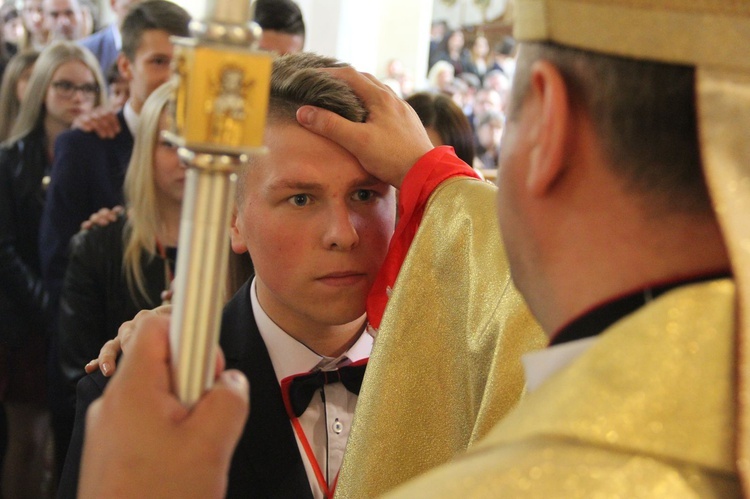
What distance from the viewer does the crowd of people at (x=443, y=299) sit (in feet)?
2.69

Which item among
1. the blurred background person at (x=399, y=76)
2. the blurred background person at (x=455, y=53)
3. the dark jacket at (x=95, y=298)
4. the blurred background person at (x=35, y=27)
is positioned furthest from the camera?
the blurred background person at (x=455, y=53)

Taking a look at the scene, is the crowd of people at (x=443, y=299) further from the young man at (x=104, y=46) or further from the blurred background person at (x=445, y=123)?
the young man at (x=104, y=46)

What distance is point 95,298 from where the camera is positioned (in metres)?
2.92

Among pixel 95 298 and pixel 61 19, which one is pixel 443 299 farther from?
pixel 61 19

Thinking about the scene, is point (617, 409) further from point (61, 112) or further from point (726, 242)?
point (61, 112)

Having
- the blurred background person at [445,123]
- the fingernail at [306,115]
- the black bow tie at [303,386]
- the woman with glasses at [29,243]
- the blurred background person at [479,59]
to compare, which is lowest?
the blurred background person at [479,59]

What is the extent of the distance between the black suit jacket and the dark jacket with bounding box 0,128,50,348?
1.91m

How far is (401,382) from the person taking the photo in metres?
1.54

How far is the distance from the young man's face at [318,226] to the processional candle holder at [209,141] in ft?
3.03

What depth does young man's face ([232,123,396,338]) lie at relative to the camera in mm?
1791

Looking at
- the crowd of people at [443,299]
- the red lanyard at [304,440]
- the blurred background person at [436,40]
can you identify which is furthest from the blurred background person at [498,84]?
the red lanyard at [304,440]

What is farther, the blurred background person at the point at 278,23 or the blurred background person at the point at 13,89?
the blurred background person at the point at 13,89

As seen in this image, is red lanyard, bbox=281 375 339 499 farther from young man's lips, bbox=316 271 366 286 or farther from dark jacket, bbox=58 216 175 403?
dark jacket, bbox=58 216 175 403

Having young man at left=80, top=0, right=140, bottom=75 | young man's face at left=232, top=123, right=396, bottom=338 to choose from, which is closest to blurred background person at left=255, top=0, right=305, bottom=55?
young man at left=80, top=0, right=140, bottom=75
